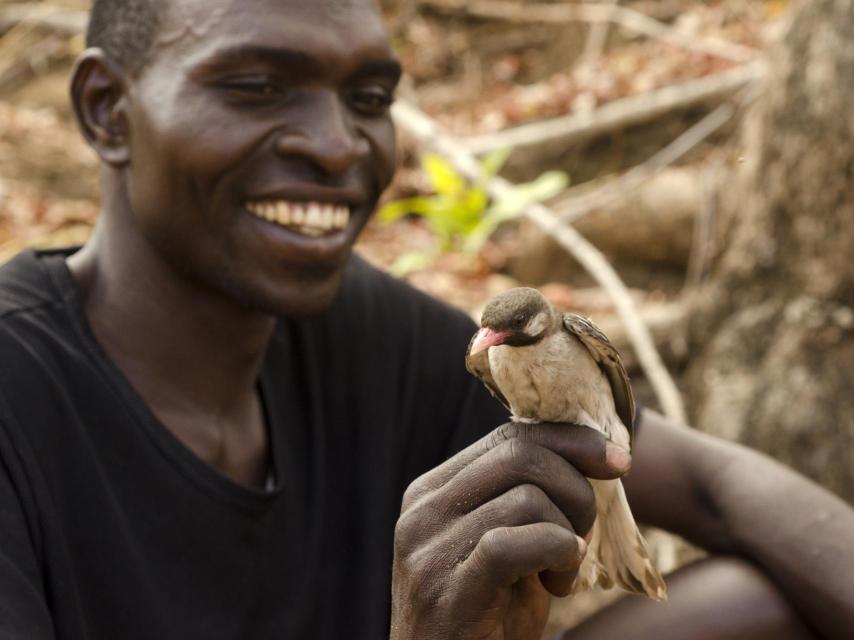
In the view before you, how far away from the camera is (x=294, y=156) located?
2350 mm

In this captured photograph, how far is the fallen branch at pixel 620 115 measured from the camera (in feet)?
20.4

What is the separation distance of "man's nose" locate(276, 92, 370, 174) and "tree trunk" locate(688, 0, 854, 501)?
85.2 inches

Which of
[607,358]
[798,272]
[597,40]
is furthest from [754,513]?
[597,40]

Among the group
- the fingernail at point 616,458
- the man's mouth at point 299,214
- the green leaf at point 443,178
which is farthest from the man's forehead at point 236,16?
the green leaf at point 443,178

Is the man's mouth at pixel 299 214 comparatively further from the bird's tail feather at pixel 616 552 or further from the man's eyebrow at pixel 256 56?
the bird's tail feather at pixel 616 552

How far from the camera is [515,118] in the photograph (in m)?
7.39

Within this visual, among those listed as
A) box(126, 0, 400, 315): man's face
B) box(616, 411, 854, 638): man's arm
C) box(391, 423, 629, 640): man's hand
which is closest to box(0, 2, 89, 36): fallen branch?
box(126, 0, 400, 315): man's face

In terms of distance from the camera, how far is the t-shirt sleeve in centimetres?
187

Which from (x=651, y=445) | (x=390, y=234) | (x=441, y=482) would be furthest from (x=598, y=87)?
(x=441, y=482)

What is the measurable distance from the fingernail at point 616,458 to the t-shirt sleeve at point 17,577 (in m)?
1.10

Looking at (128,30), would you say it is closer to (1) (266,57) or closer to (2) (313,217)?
(1) (266,57)

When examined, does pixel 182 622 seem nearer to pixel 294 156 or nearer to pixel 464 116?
pixel 294 156

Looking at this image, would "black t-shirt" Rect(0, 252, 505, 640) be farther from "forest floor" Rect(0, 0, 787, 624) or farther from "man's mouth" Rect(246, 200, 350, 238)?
"forest floor" Rect(0, 0, 787, 624)

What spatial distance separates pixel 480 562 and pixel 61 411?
1036mm
